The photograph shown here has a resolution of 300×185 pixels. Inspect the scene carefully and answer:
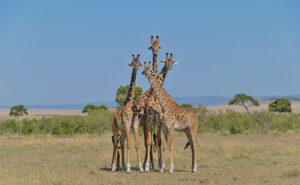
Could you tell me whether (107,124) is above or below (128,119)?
below

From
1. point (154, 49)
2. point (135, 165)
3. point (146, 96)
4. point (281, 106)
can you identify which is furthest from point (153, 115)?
point (281, 106)

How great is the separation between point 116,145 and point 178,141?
1091 centimetres

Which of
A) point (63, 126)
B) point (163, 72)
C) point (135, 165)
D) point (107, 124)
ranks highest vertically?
A: point (163, 72)

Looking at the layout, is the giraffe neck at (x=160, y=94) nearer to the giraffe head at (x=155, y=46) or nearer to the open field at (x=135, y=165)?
the giraffe head at (x=155, y=46)

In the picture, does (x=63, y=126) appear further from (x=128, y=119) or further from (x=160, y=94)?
(x=160, y=94)

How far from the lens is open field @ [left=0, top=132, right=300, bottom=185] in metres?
12.2

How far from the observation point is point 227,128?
32.9 metres

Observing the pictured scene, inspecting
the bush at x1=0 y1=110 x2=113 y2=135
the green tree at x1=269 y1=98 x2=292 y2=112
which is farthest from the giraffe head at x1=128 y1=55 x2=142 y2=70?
the green tree at x1=269 y1=98 x2=292 y2=112

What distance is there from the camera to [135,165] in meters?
16.1

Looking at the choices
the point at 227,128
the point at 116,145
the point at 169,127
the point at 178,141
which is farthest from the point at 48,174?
the point at 227,128

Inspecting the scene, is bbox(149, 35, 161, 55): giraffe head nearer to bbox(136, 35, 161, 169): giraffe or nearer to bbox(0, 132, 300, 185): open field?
bbox(136, 35, 161, 169): giraffe

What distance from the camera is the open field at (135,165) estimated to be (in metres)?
12.2

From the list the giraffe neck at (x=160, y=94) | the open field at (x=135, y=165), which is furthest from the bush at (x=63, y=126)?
the giraffe neck at (x=160, y=94)

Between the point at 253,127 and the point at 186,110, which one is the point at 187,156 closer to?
the point at 186,110
